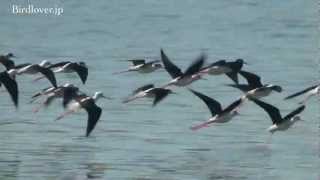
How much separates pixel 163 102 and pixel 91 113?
3.10 meters

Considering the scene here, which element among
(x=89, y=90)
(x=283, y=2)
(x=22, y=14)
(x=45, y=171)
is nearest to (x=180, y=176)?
(x=45, y=171)

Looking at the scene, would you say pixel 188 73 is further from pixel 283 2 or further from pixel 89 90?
pixel 283 2

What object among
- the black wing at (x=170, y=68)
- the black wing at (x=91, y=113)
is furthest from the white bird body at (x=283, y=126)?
the black wing at (x=91, y=113)

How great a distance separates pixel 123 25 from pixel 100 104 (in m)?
11.0

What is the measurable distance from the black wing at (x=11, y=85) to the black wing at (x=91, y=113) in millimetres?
799

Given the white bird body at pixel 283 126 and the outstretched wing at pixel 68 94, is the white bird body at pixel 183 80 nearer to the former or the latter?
the outstretched wing at pixel 68 94

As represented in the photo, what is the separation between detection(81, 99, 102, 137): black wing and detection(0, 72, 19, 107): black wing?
80cm

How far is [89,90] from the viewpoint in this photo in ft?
70.8

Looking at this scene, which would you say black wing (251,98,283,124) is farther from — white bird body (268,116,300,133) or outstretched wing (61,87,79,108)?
outstretched wing (61,87,79,108)

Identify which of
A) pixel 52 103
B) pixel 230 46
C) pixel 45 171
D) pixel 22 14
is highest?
pixel 45 171

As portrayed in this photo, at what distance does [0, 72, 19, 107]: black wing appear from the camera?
17547 millimetres

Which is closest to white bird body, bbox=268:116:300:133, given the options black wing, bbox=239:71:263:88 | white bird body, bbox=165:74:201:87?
black wing, bbox=239:71:263:88

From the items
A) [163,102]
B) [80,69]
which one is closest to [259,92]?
[163,102]

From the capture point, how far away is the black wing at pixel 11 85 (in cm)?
1755
